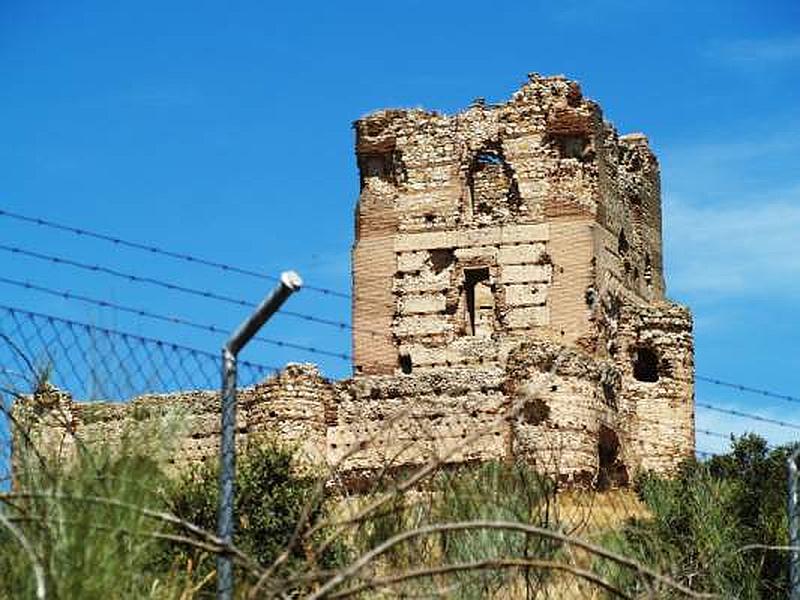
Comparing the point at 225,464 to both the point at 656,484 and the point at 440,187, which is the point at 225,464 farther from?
the point at 440,187

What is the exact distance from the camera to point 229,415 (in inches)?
368

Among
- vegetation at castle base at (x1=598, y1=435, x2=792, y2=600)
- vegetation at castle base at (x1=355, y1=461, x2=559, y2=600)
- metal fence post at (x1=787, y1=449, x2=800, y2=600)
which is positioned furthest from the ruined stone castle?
metal fence post at (x1=787, y1=449, x2=800, y2=600)

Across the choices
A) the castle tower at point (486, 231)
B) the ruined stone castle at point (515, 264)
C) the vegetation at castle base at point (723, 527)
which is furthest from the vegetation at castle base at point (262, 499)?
the castle tower at point (486, 231)

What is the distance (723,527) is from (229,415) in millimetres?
11608

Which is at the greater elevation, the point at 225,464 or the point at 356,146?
the point at 356,146

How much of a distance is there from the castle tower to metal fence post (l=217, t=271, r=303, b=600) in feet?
75.2

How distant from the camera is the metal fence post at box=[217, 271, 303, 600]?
897cm

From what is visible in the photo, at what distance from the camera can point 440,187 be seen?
33.8 meters

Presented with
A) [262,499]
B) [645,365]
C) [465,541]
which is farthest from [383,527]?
[645,365]

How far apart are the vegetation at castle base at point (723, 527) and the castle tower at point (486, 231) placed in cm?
549

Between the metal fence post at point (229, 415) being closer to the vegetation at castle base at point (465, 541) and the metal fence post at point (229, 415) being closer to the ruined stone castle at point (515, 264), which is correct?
the vegetation at castle base at point (465, 541)

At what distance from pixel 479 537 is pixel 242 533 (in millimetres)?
3575

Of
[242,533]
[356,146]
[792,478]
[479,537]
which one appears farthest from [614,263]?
[792,478]

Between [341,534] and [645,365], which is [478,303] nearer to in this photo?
[645,365]
